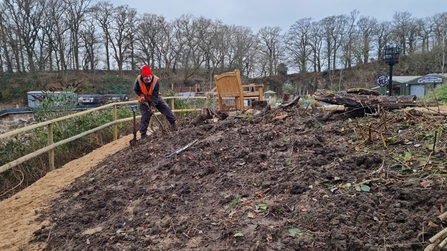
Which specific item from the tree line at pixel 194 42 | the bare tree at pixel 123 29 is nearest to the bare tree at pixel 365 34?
the tree line at pixel 194 42

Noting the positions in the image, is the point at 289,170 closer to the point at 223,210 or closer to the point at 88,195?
the point at 223,210

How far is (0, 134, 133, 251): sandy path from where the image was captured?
2.96 meters

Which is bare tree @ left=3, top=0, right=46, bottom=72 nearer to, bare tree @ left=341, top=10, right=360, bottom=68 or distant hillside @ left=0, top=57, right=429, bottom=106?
distant hillside @ left=0, top=57, right=429, bottom=106

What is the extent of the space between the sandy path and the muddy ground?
0.16 metres

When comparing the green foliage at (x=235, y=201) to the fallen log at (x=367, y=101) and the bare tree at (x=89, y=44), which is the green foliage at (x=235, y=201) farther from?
the bare tree at (x=89, y=44)

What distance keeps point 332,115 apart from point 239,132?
144cm

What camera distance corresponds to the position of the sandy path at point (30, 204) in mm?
2955

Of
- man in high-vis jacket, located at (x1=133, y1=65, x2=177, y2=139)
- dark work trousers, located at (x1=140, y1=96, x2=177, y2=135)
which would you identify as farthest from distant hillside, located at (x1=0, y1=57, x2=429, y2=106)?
man in high-vis jacket, located at (x1=133, y1=65, x2=177, y2=139)

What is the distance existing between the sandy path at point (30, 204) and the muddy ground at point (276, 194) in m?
0.16

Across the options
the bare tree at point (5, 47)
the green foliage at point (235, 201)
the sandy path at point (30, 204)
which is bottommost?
the sandy path at point (30, 204)

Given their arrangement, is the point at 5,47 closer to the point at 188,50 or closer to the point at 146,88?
the point at 188,50

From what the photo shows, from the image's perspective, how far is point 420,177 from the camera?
7.61 ft

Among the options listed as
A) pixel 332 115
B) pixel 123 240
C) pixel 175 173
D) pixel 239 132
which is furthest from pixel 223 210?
pixel 332 115

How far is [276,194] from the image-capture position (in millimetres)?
2580
